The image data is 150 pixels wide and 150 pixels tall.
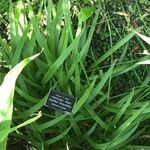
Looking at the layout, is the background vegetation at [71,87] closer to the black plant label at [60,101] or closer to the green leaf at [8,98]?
the black plant label at [60,101]

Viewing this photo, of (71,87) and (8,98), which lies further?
(71,87)

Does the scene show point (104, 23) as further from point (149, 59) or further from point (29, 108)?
point (29, 108)

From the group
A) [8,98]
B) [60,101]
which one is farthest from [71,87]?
[8,98]

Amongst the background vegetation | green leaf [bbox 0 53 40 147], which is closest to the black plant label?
the background vegetation

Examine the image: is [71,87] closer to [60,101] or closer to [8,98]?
[60,101]

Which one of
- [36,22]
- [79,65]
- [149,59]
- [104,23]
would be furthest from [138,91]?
[36,22]

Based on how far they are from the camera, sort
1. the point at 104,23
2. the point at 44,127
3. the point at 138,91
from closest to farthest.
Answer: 1. the point at 44,127
2. the point at 138,91
3. the point at 104,23

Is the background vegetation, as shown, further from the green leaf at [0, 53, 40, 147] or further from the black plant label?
the green leaf at [0, 53, 40, 147]
